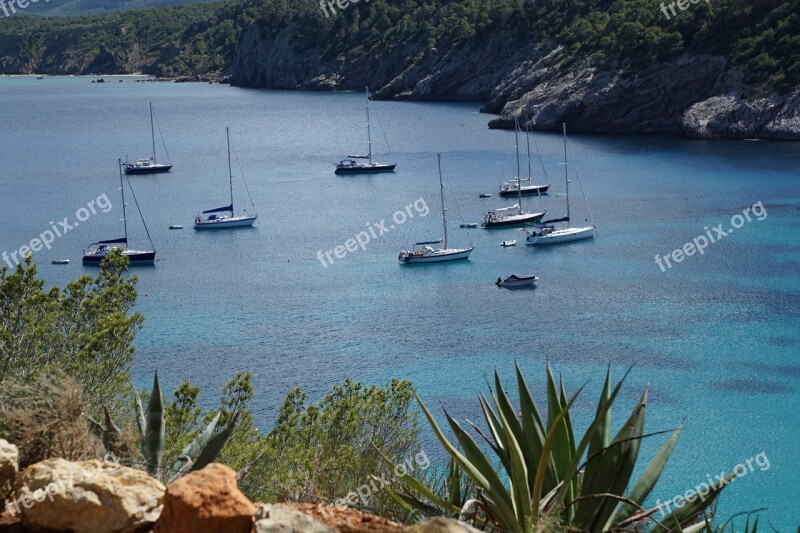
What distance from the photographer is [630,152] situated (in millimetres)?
69500

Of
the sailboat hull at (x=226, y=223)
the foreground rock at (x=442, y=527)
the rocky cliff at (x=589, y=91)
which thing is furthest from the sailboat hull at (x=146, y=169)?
the foreground rock at (x=442, y=527)

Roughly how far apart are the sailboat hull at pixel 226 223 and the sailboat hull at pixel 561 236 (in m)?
14.2

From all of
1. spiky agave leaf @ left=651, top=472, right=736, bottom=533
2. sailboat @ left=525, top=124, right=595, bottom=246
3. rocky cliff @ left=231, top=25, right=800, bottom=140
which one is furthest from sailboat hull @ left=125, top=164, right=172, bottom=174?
spiky agave leaf @ left=651, top=472, right=736, bottom=533

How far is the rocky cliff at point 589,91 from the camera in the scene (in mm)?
72812

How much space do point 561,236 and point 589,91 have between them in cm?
3796

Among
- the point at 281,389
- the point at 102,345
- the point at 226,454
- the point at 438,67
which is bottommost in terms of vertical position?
the point at 281,389

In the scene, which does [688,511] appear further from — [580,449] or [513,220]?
[513,220]

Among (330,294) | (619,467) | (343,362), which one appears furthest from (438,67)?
(619,467)

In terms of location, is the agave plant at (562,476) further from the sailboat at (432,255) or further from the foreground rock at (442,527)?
the sailboat at (432,255)

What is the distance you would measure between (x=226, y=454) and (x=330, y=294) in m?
25.0

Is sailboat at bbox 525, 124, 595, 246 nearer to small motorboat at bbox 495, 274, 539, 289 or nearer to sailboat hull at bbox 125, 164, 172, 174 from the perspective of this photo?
small motorboat at bbox 495, 274, 539, 289

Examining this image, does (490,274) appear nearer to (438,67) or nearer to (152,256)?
(152,256)

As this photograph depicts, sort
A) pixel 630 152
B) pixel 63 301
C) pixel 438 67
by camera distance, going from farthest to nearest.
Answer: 1. pixel 438 67
2. pixel 630 152
3. pixel 63 301

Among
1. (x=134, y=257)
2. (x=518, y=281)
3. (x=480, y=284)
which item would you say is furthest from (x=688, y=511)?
(x=134, y=257)
